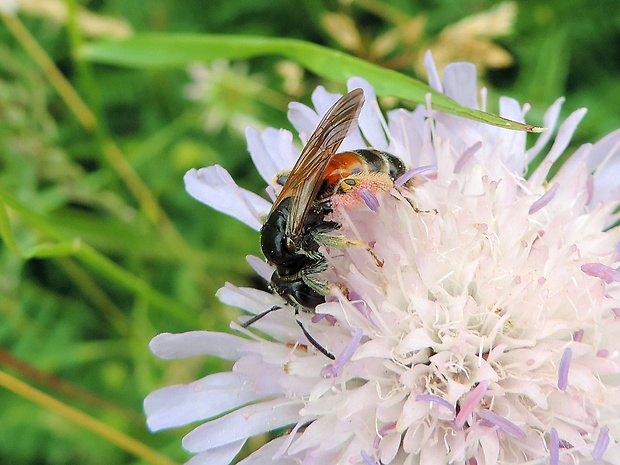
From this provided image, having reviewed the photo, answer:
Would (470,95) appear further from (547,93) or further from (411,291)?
(547,93)

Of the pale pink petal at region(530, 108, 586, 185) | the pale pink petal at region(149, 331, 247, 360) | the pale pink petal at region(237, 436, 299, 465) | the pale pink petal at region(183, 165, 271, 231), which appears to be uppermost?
the pale pink petal at region(183, 165, 271, 231)

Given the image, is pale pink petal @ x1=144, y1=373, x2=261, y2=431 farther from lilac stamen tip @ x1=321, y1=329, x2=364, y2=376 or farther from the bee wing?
the bee wing

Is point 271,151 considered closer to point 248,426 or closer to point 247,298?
point 247,298

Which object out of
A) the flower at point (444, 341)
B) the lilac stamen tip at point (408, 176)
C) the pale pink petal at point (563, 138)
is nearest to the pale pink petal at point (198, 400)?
the flower at point (444, 341)

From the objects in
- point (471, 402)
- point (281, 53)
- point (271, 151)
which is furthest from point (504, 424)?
point (281, 53)

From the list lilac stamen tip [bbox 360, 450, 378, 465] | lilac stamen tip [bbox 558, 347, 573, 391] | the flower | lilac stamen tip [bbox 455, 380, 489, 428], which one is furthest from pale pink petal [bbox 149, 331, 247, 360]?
lilac stamen tip [bbox 558, 347, 573, 391]

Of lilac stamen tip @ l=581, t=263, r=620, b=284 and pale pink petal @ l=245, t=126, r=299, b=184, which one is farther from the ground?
pale pink petal @ l=245, t=126, r=299, b=184

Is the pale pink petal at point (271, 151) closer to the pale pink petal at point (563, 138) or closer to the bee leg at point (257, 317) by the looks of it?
the bee leg at point (257, 317)
